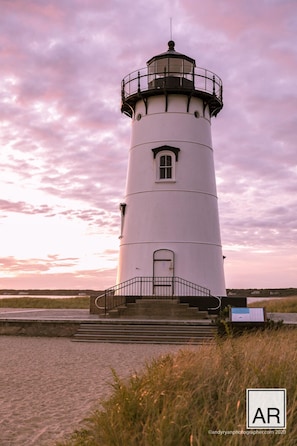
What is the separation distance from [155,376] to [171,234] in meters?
15.9

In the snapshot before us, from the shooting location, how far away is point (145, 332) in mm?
16656

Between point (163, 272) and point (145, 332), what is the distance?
6.03 metres

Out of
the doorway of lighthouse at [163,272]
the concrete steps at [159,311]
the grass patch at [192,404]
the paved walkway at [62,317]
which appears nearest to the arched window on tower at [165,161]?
the doorway of lighthouse at [163,272]

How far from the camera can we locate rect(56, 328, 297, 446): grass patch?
4844 millimetres

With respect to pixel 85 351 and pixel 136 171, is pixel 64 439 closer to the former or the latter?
pixel 85 351

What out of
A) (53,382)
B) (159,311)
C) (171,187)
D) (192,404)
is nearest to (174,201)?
(171,187)

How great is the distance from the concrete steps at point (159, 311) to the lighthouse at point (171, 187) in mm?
1603

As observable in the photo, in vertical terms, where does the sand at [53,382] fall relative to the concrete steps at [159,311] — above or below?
below

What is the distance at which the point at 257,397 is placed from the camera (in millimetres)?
5414

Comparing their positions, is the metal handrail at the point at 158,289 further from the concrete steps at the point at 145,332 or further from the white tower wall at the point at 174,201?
the concrete steps at the point at 145,332

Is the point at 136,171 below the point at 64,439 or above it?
above

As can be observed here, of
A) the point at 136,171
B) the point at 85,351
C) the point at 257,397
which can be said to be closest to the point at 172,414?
the point at 257,397

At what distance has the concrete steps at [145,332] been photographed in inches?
629

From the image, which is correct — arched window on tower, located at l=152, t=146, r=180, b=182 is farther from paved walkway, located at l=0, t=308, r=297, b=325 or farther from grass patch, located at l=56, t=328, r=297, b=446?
grass patch, located at l=56, t=328, r=297, b=446
